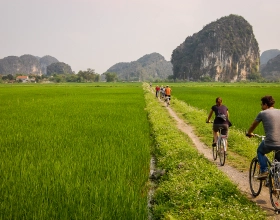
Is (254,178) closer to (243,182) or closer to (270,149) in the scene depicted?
(243,182)

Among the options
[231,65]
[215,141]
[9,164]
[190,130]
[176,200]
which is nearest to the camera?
[176,200]

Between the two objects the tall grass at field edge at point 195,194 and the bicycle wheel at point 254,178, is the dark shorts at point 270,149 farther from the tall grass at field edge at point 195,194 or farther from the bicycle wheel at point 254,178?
the tall grass at field edge at point 195,194

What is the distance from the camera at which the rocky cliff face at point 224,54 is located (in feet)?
433

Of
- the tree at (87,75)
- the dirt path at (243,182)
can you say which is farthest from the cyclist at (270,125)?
the tree at (87,75)

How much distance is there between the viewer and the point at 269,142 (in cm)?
418

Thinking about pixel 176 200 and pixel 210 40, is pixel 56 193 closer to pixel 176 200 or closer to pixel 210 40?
pixel 176 200

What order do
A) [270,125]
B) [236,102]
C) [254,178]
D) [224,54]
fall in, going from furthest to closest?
[224,54], [236,102], [254,178], [270,125]

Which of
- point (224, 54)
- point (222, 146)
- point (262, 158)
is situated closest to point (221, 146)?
point (222, 146)

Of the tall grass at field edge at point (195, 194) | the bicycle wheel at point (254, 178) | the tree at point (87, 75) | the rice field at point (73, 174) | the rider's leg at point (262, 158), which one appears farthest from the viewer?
the tree at point (87, 75)

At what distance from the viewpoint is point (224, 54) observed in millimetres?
132000

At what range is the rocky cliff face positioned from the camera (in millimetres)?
132125

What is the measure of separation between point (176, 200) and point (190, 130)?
22.8 feet

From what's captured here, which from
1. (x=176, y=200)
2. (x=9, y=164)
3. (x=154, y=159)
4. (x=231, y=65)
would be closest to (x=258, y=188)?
(x=176, y=200)

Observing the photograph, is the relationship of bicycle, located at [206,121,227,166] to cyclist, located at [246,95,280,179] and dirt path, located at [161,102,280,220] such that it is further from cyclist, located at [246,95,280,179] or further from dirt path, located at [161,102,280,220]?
cyclist, located at [246,95,280,179]
